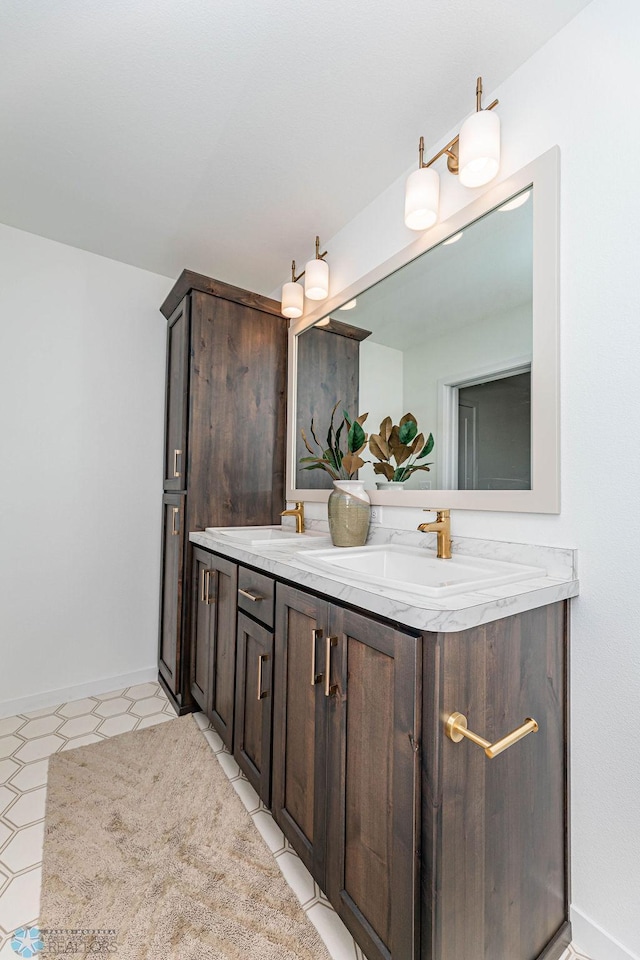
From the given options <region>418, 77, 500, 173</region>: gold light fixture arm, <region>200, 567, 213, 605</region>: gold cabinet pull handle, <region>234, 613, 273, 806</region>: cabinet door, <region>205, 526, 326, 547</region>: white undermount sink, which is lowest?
<region>234, 613, 273, 806</region>: cabinet door

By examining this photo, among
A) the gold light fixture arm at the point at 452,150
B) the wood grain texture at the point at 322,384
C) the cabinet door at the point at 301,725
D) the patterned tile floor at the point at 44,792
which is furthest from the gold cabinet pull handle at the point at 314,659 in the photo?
the gold light fixture arm at the point at 452,150

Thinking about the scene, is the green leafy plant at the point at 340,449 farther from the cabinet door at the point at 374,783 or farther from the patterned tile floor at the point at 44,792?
the patterned tile floor at the point at 44,792

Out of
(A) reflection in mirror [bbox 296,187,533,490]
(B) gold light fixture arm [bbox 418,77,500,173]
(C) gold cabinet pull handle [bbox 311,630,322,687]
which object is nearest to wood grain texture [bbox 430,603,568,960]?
(C) gold cabinet pull handle [bbox 311,630,322,687]

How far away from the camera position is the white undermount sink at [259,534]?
5.72ft

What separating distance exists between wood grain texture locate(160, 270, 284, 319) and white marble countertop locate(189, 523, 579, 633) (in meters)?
1.33

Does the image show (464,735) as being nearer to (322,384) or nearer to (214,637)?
(214,637)

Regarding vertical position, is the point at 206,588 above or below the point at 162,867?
above

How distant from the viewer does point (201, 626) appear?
191 centimetres

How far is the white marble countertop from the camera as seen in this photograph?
0.76 meters

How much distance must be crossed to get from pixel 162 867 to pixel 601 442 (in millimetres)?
1658

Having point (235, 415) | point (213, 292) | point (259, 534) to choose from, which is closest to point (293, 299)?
point (213, 292)

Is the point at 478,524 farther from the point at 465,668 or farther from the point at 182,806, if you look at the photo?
the point at 182,806

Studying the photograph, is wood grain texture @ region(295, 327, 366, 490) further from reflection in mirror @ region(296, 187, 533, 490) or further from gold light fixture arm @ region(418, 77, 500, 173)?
gold light fixture arm @ region(418, 77, 500, 173)

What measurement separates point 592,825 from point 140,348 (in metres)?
Result: 2.75
